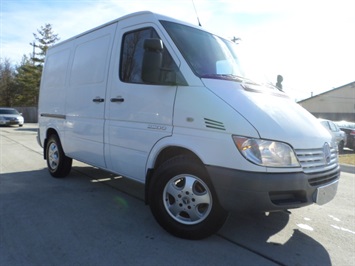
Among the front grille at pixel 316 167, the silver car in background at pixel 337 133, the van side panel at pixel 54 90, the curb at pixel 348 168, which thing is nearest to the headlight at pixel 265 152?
the front grille at pixel 316 167

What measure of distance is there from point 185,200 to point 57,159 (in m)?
3.59

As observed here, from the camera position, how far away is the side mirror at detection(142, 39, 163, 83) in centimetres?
342

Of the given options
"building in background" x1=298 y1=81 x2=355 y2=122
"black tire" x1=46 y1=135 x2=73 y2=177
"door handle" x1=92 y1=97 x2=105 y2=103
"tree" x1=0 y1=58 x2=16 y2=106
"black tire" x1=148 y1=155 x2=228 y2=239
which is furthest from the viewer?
"tree" x1=0 y1=58 x2=16 y2=106

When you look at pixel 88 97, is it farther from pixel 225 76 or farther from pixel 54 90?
pixel 225 76

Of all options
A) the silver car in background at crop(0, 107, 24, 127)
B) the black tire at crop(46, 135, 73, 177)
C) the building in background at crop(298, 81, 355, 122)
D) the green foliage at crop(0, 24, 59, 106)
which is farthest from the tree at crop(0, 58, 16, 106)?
the black tire at crop(46, 135, 73, 177)

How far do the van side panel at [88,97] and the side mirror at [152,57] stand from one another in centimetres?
125

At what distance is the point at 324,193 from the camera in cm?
325

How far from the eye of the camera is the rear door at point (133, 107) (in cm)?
369

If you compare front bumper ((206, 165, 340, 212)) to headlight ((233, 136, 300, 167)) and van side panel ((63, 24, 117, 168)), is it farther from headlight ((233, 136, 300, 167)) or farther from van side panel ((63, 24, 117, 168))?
van side panel ((63, 24, 117, 168))

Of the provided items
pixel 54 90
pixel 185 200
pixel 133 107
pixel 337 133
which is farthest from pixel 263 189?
pixel 337 133

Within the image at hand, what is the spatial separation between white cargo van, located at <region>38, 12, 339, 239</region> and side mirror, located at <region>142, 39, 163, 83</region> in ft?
0.03

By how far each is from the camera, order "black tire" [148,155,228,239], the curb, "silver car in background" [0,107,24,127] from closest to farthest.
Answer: "black tire" [148,155,228,239]
the curb
"silver car in background" [0,107,24,127]

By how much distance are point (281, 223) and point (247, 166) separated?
4.85 ft

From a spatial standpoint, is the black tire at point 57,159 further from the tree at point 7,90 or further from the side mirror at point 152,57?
the tree at point 7,90
